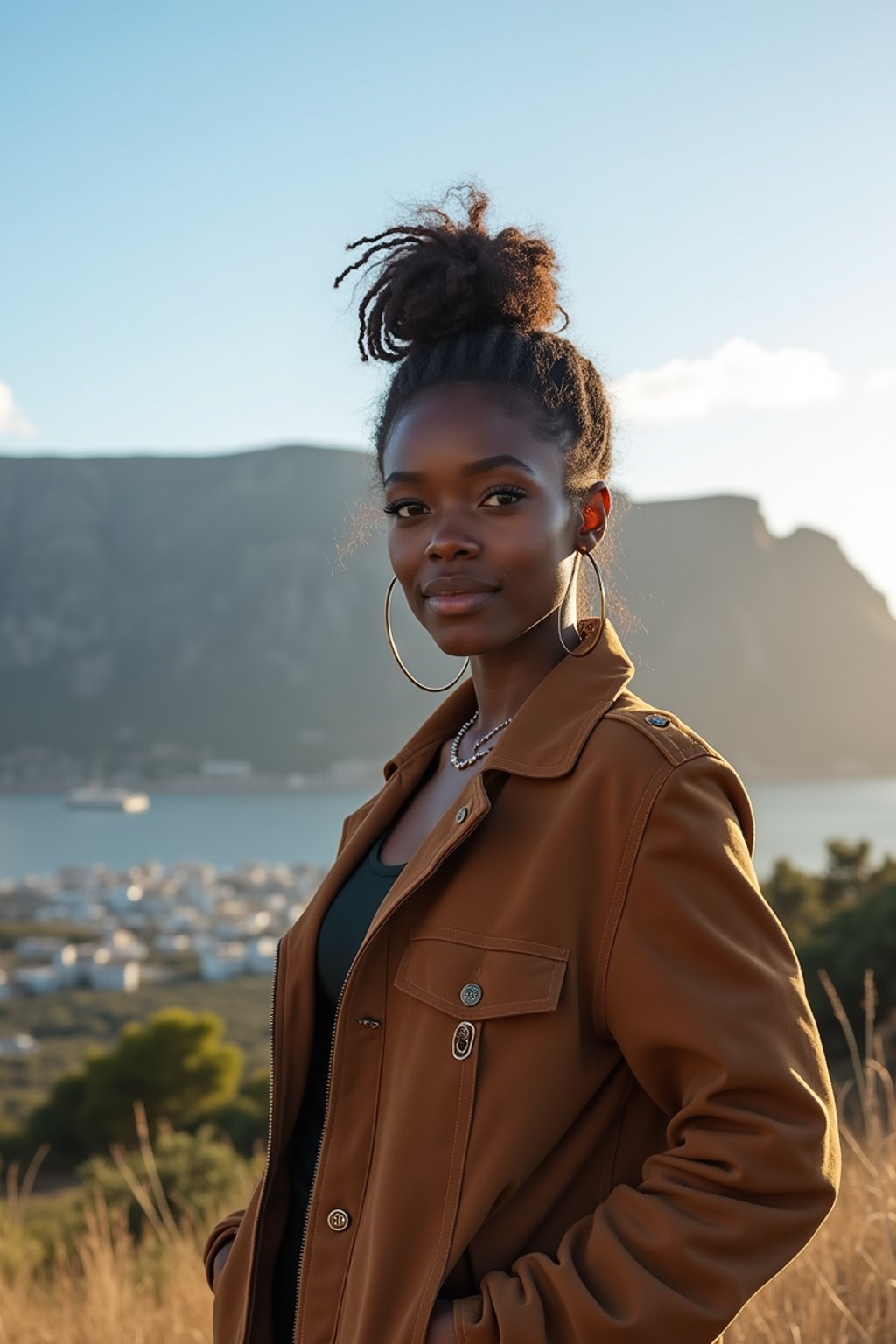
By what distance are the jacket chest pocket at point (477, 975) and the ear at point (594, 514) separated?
498mm

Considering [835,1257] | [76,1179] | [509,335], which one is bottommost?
[76,1179]

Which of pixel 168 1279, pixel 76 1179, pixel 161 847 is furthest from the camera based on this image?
pixel 161 847

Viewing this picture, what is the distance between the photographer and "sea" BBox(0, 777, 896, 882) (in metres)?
66.3

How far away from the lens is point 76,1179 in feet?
56.4

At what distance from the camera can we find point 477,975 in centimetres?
116

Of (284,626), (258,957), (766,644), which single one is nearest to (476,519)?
(258,957)

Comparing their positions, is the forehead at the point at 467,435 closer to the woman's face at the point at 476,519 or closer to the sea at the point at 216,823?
the woman's face at the point at 476,519

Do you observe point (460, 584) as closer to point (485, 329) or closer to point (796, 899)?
point (485, 329)

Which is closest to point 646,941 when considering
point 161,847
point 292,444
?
point 161,847

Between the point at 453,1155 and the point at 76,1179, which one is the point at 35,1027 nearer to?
the point at 76,1179

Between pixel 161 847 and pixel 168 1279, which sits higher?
pixel 161 847

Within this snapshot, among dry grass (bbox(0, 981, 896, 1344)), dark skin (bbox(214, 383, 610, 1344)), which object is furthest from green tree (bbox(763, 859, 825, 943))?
dark skin (bbox(214, 383, 610, 1344))

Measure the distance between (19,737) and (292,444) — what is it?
114 feet

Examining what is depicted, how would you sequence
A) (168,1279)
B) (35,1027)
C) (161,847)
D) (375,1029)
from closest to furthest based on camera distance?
(375,1029) < (168,1279) < (35,1027) < (161,847)
